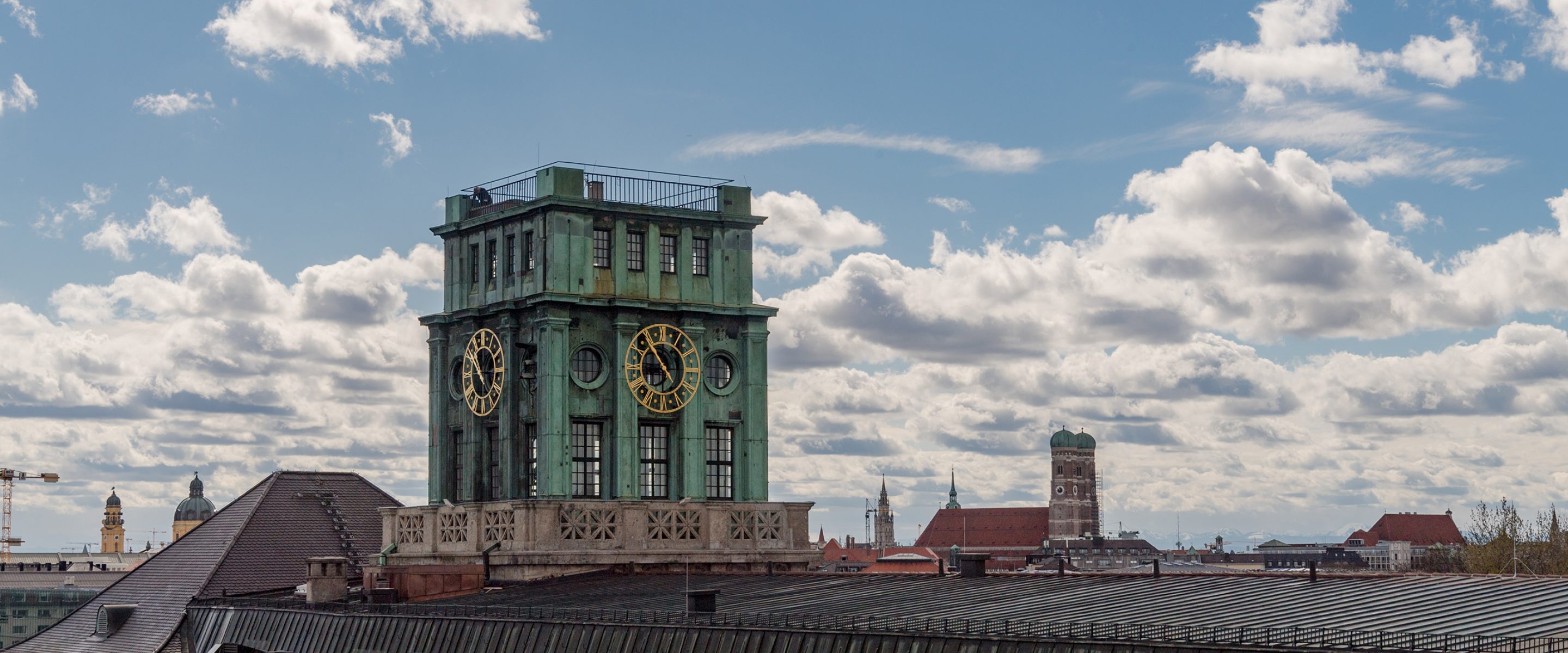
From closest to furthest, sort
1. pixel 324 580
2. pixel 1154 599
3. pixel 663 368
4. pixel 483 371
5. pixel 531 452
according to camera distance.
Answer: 1. pixel 1154 599
2. pixel 324 580
3. pixel 531 452
4. pixel 663 368
5. pixel 483 371

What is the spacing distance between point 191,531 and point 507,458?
19.6 metres

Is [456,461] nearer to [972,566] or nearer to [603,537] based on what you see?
[603,537]

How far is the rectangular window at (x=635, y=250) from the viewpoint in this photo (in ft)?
231

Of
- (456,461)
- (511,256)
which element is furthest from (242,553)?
(511,256)

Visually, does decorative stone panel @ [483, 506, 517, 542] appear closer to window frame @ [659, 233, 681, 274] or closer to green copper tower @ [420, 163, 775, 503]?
green copper tower @ [420, 163, 775, 503]

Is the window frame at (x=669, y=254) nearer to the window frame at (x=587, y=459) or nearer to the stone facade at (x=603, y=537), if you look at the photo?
the window frame at (x=587, y=459)

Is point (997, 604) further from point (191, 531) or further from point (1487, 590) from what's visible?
point (191, 531)

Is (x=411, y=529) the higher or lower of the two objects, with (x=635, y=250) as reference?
lower

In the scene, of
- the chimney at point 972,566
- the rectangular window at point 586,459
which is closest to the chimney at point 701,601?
the chimney at point 972,566

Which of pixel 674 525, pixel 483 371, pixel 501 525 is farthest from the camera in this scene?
pixel 483 371

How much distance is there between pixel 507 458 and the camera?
69.7m

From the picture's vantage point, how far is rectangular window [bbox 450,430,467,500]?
242 feet

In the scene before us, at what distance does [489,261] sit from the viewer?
7250 cm

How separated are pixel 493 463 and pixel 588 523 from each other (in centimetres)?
716
